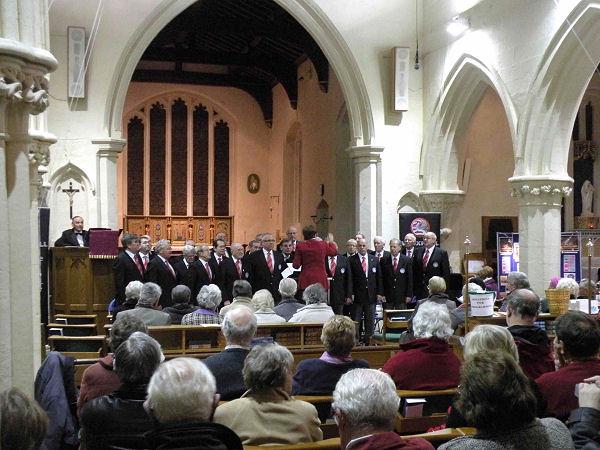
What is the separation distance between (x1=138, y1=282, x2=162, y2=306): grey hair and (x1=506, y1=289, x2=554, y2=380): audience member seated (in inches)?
95.9

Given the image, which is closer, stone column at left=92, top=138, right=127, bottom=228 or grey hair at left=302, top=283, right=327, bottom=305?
grey hair at left=302, top=283, right=327, bottom=305

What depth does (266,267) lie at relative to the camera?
841cm

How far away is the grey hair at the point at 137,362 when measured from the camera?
8.04 ft

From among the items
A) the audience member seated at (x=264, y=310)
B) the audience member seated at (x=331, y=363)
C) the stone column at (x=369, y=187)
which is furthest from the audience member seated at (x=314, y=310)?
the stone column at (x=369, y=187)

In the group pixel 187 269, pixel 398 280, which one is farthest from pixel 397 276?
pixel 187 269

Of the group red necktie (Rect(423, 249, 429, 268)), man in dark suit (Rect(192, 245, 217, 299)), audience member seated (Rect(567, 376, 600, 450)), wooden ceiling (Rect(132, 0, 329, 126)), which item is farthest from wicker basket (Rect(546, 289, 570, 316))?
wooden ceiling (Rect(132, 0, 329, 126))

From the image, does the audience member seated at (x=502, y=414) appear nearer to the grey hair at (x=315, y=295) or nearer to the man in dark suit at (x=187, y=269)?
the grey hair at (x=315, y=295)

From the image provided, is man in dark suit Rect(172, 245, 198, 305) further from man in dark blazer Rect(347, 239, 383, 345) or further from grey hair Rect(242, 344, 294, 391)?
grey hair Rect(242, 344, 294, 391)

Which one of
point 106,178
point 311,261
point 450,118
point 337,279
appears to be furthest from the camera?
point 450,118

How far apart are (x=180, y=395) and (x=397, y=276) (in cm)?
666

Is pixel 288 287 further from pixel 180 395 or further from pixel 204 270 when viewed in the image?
pixel 180 395

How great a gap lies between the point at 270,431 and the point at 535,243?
6.76 m

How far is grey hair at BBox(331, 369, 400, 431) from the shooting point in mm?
2053

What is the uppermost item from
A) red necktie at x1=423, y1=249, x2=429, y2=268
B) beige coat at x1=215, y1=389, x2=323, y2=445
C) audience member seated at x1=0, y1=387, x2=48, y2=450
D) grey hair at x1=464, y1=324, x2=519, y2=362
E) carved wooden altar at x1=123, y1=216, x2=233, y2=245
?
carved wooden altar at x1=123, y1=216, x2=233, y2=245
